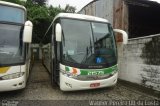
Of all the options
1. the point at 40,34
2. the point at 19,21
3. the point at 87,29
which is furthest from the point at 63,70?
the point at 40,34

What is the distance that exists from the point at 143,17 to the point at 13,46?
980 centimetres

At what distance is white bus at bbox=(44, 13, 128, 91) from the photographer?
6.48 m

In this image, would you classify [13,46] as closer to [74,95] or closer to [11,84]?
[11,84]

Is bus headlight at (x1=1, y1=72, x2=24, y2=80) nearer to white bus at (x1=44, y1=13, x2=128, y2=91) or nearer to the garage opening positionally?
white bus at (x1=44, y1=13, x2=128, y2=91)

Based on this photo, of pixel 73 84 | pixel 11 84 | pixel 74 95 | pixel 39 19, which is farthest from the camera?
pixel 39 19

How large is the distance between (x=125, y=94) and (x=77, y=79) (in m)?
1.89

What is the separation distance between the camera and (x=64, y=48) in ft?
21.8

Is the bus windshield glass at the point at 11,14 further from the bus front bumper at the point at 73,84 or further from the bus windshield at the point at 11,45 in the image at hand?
the bus front bumper at the point at 73,84

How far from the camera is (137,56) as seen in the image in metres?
8.15

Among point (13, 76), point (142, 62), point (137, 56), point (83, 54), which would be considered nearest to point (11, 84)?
point (13, 76)

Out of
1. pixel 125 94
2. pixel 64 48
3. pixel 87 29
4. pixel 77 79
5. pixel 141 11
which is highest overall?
pixel 141 11

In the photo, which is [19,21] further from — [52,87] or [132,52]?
[132,52]

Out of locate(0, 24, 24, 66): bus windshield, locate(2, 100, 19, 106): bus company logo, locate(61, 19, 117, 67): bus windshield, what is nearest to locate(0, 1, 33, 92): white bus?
locate(0, 24, 24, 66): bus windshield

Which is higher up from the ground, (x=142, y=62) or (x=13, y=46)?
(x=13, y=46)
